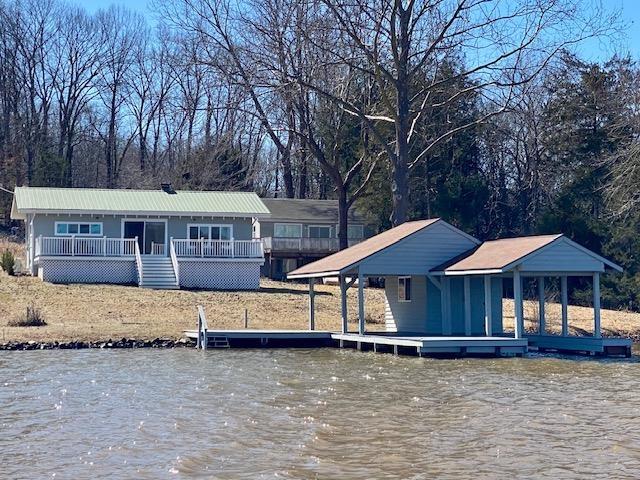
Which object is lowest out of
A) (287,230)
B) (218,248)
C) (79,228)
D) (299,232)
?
(218,248)

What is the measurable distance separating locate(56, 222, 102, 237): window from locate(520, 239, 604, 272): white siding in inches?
911

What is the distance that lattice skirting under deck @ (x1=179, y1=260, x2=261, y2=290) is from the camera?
148 feet

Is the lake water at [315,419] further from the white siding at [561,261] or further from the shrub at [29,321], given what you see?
the shrub at [29,321]

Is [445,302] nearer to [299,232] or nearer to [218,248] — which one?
[218,248]

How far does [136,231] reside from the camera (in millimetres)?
47562

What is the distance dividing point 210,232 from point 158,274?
14.9ft

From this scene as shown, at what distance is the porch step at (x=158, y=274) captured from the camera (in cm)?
4372

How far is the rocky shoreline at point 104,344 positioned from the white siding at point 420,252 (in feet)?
20.6

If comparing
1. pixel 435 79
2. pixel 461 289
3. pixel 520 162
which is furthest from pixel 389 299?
pixel 520 162

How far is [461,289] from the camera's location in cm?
3394

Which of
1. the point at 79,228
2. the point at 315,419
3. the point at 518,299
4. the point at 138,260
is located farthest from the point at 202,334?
the point at 79,228

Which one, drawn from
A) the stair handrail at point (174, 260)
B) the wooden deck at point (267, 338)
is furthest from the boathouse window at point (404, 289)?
the stair handrail at point (174, 260)

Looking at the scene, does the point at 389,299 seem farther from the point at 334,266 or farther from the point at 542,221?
the point at 542,221

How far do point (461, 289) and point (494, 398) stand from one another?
13.2 m
